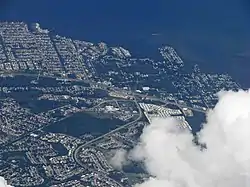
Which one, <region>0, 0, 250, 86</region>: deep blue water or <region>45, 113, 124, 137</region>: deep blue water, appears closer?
<region>45, 113, 124, 137</region>: deep blue water

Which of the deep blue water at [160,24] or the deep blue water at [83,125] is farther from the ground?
the deep blue water at [160,24]

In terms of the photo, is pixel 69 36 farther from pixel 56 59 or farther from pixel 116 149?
pixel 116 149

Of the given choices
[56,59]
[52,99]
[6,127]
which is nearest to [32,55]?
[56,59]

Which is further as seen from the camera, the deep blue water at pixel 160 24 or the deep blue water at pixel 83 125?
the deep blue water at pixel 160 24

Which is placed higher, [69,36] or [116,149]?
[69,36]

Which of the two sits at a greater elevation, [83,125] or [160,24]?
[160,24]

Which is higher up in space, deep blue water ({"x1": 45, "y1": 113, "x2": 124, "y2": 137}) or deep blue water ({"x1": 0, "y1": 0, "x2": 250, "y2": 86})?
deep blue water ({"x1": 0, "y1": 0, "x2": 250, "y2": 86})

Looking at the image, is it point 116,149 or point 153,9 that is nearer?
point 116,149

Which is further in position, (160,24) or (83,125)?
(160,24)
